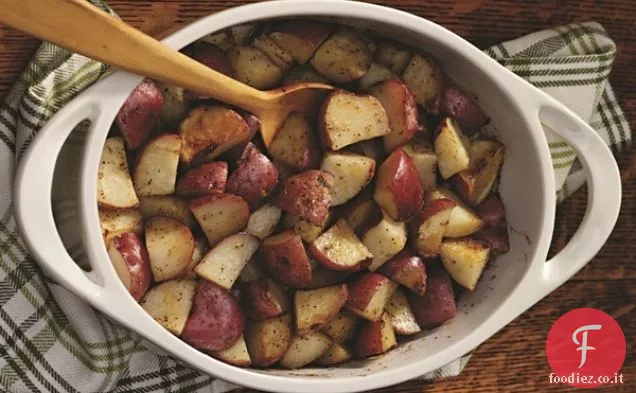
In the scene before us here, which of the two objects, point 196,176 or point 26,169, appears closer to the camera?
point 26,169

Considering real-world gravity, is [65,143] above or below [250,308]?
above

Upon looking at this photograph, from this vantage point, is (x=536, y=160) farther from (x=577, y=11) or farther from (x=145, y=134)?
(x=145, y=134)

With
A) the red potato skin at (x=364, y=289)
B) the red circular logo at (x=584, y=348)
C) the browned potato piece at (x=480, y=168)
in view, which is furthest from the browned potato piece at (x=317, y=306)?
the red circular logo at (x=584, y=348)

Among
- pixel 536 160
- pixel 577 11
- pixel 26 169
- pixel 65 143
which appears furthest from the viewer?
pixel 577 11

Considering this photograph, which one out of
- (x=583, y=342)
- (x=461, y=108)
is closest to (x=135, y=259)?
(x=461, y=108)

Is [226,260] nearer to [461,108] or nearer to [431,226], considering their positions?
[431,226]

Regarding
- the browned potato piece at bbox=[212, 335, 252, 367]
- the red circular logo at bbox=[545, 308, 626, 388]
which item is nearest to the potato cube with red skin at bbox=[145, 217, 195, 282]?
the browned potato piece at bbox=[212, 335, 252, 367]

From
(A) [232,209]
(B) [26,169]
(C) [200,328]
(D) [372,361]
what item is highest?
(B) [26,169]

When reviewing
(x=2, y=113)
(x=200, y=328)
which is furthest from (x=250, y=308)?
(x=2, y=113)

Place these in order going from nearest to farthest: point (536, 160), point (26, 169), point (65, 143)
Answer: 1. point (26, 169)
2. point (65, 143)
3. point (536, 160)
